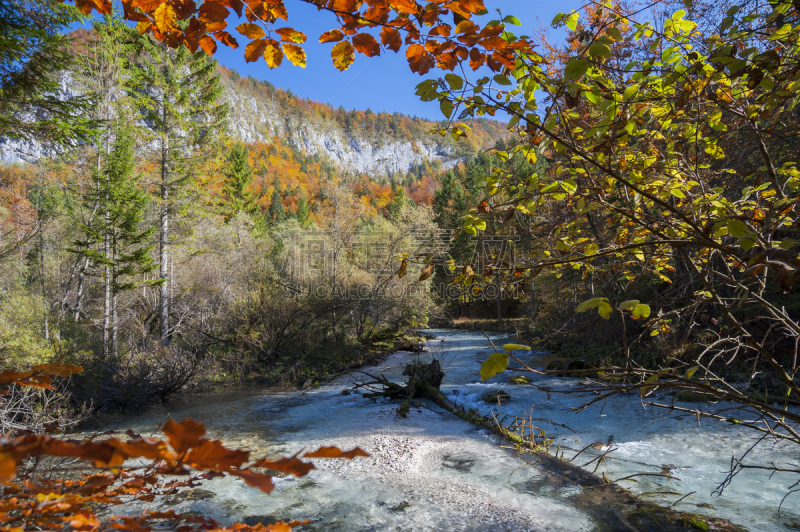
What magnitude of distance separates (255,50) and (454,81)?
2.35ft

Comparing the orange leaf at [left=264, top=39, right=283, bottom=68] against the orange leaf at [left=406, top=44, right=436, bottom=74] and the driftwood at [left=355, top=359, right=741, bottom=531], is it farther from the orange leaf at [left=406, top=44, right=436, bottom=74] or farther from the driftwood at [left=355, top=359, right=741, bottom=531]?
the driftwood at [left=355, top=359, right=741, bottom=531]

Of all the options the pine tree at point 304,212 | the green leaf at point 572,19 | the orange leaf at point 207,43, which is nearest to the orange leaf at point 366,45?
the orange leaf at point 207,43

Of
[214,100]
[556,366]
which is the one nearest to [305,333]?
[556,366]

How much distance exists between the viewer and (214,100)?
15438 mm

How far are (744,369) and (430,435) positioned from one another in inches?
237

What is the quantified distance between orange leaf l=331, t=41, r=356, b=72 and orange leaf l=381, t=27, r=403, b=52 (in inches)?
4.8

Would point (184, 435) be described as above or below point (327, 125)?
below

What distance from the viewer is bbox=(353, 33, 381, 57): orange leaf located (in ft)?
4.62

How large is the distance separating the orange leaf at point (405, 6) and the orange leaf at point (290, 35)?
1.17 feet

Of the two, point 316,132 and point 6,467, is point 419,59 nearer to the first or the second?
point 6,467

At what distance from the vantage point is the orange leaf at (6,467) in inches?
19.6

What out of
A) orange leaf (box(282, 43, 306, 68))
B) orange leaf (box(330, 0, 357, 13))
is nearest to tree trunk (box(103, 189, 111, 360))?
orange leaf (box(282, 43, 306, 68))

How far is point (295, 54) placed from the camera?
1.51m

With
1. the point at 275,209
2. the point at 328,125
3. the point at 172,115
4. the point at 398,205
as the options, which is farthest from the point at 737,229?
the point at 328,125
